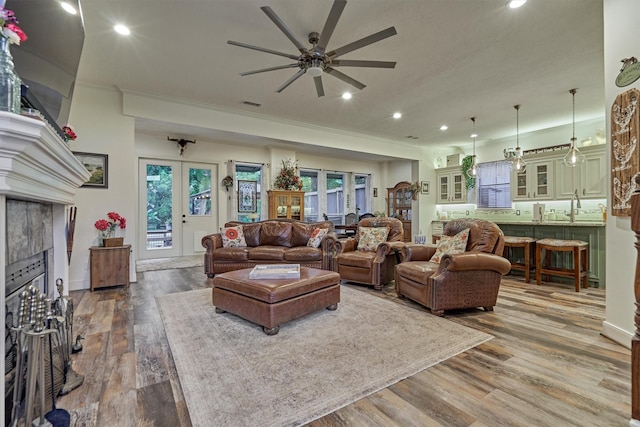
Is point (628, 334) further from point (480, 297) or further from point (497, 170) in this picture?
point (497, 170)

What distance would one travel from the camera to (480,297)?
9.82 feet

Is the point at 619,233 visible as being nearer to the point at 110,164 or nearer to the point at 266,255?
the point at 266,255

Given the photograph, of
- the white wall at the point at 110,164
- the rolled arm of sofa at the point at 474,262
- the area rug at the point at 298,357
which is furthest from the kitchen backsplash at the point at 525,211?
the white wall at the point at 110,164

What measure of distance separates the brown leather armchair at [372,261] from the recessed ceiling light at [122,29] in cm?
348

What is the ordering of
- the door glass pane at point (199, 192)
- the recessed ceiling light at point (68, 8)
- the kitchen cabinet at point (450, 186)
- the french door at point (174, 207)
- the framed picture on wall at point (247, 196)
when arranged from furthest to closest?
the kitchen cabinet at point (450, 186) < the framed picture on wall at point (247, 196) < the door glass pane at point (199, 192) < the french door at point (174, 207) < the recessed ceiling light at point (68, 8)

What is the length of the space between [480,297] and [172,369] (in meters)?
2.84

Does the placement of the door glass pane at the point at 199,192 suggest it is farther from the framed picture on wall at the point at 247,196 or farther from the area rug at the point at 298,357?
the area rug at the point at 298,357

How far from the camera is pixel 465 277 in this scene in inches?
114

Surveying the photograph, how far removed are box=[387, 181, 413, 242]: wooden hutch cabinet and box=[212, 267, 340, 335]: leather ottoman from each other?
5586 millimetres

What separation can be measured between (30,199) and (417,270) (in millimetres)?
3150

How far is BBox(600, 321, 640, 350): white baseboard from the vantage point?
87.4 inches

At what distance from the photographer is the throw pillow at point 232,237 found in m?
4.76

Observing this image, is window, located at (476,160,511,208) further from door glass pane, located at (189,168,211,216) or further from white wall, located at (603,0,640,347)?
door glass pane, located at (189,168,211,216)

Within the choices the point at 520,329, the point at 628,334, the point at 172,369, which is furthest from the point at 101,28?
the point at 628,334
